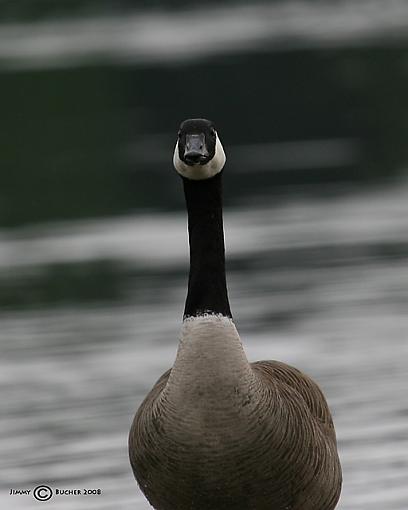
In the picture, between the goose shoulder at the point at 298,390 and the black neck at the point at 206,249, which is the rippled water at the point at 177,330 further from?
the black neck at the point at 206,249

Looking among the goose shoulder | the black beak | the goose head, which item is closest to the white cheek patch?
the goose head

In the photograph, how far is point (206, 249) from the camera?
6.65 metres

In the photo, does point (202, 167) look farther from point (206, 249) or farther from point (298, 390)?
point (298, 390)

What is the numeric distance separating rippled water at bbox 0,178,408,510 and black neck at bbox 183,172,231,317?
1.57 metres

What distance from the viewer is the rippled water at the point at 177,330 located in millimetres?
8156

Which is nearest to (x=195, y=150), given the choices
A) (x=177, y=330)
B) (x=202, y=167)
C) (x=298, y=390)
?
(x=202, y=167)

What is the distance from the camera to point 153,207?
1502 centimetres

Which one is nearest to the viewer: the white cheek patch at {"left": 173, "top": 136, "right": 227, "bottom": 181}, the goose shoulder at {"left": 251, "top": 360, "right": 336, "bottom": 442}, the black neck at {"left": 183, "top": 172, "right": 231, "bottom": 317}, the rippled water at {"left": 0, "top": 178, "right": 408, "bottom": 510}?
the white cheek patch at {"left": 173, "top": 136, "right": 227, "bottom": 181}

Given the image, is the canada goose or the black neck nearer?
the canada goose

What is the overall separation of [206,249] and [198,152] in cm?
67

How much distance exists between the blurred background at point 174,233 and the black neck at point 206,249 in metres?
1.58

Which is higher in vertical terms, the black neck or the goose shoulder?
the black neck

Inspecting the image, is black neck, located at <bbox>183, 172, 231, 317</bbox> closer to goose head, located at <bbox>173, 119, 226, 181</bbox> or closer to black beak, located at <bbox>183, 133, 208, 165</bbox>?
goose head, located at <bbox>173, 119, 226, 181</bbox>

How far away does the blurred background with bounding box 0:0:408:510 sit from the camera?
8750 millimetres
